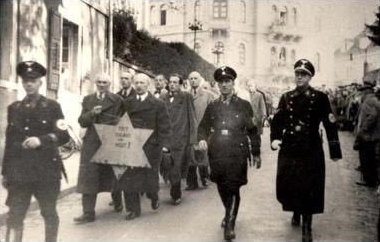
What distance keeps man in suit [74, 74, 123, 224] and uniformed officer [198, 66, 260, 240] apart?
1163 millimetres

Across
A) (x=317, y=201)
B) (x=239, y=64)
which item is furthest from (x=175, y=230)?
(x=239, y=64)

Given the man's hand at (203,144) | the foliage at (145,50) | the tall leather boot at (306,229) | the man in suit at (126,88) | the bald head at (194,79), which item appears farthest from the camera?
the foliage at (145,50)

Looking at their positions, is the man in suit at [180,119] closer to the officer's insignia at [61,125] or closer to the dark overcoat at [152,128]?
the dark overcoat at [152,128]

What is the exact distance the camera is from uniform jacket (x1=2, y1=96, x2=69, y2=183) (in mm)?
4465

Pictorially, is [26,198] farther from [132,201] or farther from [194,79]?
[194,79]

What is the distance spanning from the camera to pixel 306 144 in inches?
215

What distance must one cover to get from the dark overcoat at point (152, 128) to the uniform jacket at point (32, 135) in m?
1.83

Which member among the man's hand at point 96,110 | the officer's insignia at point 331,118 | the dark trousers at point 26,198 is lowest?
the dark trousers at point 26,198

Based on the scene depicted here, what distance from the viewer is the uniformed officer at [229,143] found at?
5488mm

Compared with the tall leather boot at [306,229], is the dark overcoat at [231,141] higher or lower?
higher

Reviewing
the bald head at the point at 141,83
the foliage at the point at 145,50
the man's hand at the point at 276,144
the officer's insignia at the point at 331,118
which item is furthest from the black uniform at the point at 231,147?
the foliage at the point at 145,50

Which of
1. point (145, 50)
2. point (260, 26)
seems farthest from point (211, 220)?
point (260, 26)

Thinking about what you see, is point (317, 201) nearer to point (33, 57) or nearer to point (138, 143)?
point (138, 143)

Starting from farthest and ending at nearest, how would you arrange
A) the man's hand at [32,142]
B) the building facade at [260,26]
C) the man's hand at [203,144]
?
the building facade at [260,26]
the man's hand at [203,144]
the man's hand at [32,142]
